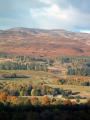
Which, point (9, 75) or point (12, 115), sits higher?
point (12, 115)

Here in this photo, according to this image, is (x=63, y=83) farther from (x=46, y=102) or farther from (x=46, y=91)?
(x=46, y=102)

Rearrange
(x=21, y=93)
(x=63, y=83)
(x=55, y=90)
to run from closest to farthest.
→ 1. (x=21, y=93)
2. (x=55, y=90)
3. (x=63, y=83)

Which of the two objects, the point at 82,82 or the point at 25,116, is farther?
the point at 82,82

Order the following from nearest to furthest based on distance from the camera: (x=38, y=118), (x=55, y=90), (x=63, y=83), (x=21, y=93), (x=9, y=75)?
1. (x=38, y=118)
2. (x=21, y=93)
3. (x=55, y=90)
4. (x=63, y=83)
5. (x=9, y=75)

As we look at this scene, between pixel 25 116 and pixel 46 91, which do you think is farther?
pixel 46 91

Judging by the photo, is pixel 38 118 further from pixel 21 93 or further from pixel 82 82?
pixel 82 82

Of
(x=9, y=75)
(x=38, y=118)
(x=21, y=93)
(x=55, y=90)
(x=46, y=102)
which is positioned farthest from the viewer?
(x=9, y=75)

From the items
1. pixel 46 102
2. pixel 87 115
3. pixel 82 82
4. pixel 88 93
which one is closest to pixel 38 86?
pixel 88 93

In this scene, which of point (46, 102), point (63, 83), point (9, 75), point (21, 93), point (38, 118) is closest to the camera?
point (38, 118)

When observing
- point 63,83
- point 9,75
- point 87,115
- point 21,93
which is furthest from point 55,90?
point 87,115
